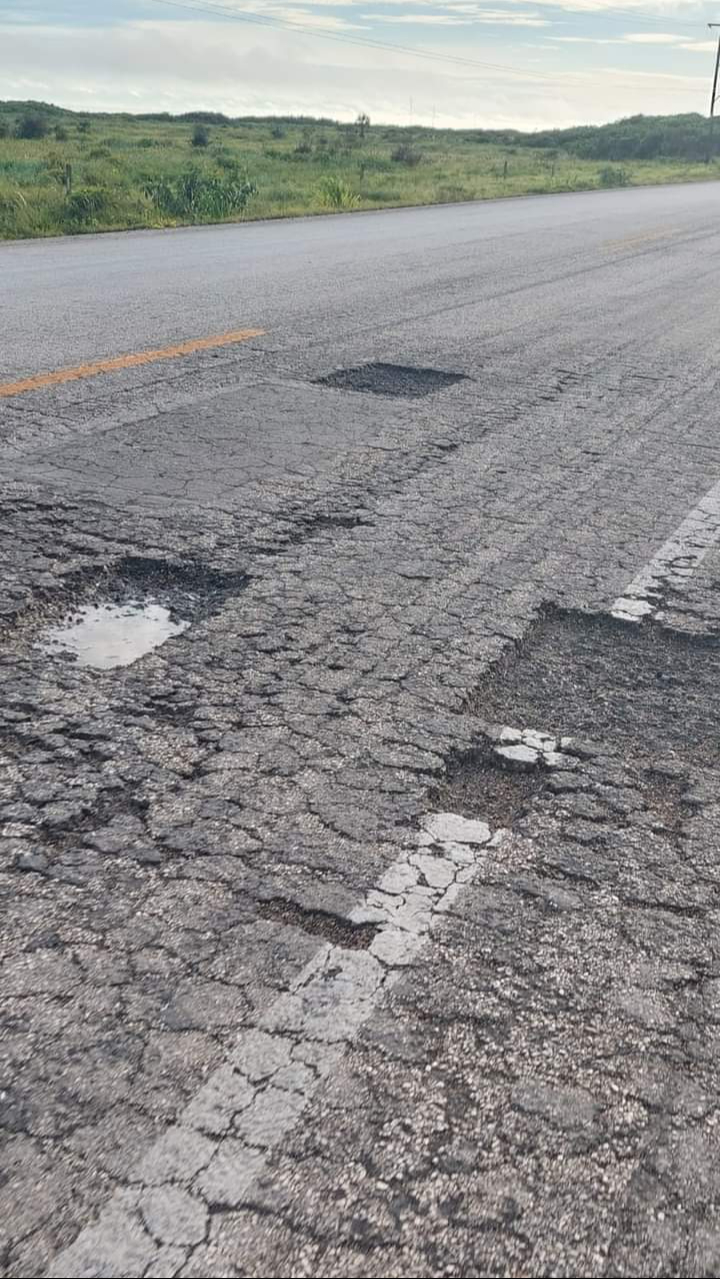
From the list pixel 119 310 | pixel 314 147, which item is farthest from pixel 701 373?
pixel 314 147

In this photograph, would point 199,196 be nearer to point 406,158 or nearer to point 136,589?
point 136,589

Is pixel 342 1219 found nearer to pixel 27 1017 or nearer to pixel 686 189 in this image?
pixel 27 1017

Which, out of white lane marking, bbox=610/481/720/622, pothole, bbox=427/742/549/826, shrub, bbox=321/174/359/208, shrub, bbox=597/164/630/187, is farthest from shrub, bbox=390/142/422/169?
pothole, bbox=427/742/549/826

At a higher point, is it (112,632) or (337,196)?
(112,632)

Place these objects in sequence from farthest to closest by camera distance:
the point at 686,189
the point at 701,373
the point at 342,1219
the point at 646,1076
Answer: the point at 686,189, the point at 701,373, the point at 646,1076, the point at 342,1219

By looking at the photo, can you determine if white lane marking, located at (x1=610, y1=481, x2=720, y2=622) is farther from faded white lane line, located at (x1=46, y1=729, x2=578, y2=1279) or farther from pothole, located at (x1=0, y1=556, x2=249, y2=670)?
faded white lane line, located at (x1=46, y1=729, x2=578, y2=1279)

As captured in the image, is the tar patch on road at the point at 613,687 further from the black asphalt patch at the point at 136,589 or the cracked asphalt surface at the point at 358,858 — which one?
the black asphalt patch at the point at 136,589

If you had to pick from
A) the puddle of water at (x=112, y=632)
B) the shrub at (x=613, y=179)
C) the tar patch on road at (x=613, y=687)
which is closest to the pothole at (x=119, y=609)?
the puddle of water at (x=112, y=632)

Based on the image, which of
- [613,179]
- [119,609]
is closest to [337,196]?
[613,179]

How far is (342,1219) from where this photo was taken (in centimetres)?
158

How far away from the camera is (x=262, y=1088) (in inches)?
69.9

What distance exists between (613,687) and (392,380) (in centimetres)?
404

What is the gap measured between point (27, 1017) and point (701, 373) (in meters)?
6.51

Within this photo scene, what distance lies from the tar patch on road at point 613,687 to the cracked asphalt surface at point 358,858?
0.01m
